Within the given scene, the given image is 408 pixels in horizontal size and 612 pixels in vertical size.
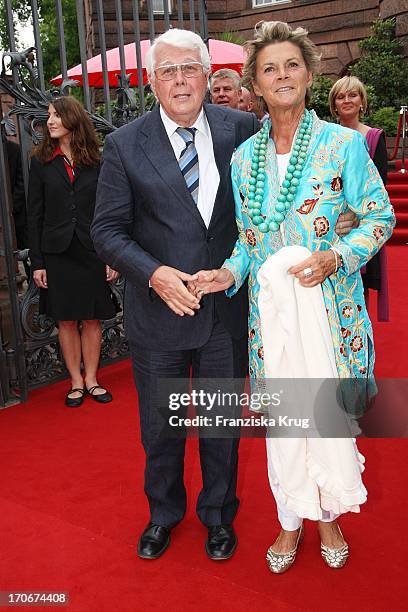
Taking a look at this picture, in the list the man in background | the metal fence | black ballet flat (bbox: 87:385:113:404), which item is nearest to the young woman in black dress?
black ballet flat (bbox: 87:385:113:404)

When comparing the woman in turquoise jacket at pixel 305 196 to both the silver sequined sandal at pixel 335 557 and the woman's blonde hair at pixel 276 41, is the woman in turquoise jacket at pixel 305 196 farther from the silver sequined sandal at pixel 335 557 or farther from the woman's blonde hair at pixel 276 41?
the silver sequined sandal at pixel 335 557

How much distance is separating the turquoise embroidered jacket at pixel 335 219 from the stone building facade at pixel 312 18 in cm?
1338

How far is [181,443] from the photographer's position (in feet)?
8.48

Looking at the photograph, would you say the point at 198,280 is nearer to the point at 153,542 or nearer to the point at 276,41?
the point at 276,41

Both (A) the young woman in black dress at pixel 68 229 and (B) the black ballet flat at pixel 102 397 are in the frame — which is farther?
(B) the black ballet flat at pixel 102 397

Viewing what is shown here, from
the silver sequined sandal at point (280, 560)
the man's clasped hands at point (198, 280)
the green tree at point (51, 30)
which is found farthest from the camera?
the green tree at point (51, 30)

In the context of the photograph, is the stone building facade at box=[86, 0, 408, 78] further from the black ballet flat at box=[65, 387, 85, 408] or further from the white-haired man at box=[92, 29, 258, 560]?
the white-haired man at box=[92, 29, 258, 560]

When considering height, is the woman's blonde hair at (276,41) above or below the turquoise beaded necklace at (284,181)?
above

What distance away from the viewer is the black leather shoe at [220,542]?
2531mm

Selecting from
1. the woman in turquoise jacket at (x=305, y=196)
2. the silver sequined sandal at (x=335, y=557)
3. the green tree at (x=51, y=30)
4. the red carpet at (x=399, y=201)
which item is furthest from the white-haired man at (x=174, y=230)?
the green tree at (x=51, y=30)

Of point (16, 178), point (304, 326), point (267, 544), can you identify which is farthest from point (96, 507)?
point (16, 178)

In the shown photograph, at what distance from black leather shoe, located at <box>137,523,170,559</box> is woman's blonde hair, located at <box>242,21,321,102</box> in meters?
1.76

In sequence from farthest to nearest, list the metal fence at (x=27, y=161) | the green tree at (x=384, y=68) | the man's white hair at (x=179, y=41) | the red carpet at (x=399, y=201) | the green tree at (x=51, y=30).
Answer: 1. the green tree at (x=51, y=30)
2. the green tree at (x=384, y=68)
3. the red carpet at (x=399, y=201)
4. the metal fence at (x=27, y=161)
5. the man's white hair at (x=179, y=41)

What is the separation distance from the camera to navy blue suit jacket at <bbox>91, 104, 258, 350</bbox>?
2.26 meters
